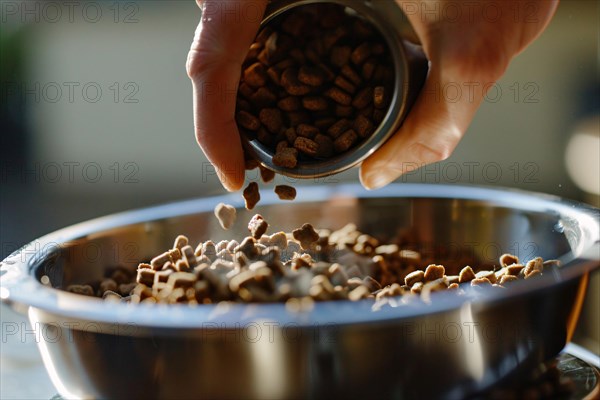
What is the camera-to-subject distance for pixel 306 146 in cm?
103

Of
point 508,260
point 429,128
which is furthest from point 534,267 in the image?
point 429,128

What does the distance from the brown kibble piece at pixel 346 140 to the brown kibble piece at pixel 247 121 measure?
0.13 metres

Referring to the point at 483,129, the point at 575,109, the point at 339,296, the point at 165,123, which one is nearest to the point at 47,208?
the point at 165,123

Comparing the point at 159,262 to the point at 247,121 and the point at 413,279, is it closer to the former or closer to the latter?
the point at 247,121

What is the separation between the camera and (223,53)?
97cm

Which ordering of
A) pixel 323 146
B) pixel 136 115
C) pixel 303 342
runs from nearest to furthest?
pixel 303 342
pixel 323 146
pixel 136 115

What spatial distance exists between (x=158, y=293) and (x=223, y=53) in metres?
0.36

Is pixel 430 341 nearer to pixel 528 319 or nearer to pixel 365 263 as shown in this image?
pixel 528 319

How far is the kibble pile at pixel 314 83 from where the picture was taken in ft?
3.42

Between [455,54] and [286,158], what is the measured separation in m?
0.29

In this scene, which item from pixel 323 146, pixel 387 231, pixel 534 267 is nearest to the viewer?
pixel 534 267

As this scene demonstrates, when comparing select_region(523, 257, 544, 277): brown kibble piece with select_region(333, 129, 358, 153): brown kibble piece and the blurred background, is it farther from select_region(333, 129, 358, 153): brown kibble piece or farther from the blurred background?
the blurred background

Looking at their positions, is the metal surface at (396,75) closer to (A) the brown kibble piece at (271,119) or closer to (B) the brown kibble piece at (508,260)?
(A) the brown kibble piece at (271,119)

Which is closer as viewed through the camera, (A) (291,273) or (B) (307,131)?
(A) (291,273)
